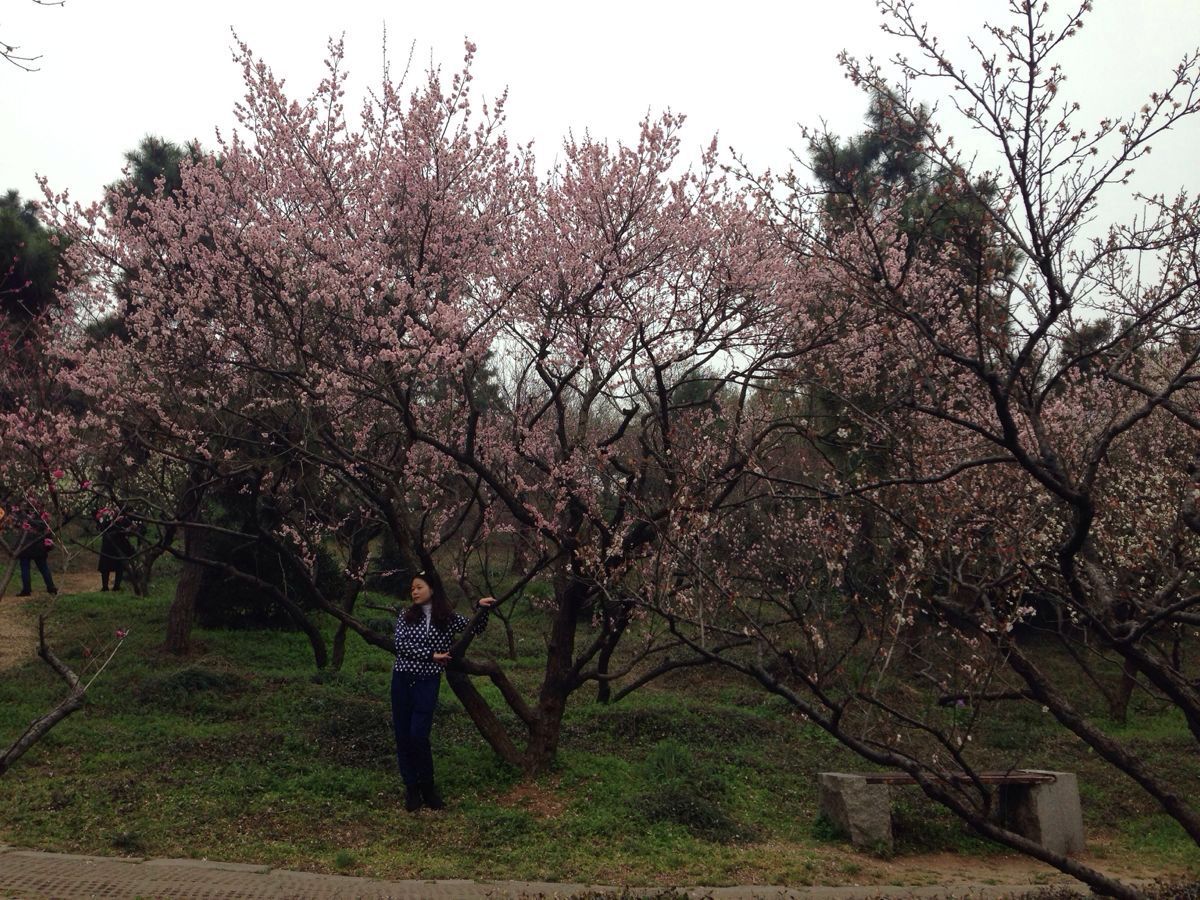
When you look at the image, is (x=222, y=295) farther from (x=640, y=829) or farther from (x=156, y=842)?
(x=640, y=829)

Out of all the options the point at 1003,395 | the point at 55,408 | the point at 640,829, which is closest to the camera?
the point at 1003,395

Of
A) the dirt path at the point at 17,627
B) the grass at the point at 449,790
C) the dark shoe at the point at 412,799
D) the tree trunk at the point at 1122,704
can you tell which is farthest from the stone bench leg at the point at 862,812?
the dirt path at the point at 17,627

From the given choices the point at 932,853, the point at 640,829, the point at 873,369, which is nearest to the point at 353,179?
the point at 873,369

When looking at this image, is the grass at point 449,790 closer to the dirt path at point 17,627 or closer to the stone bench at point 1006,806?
the stone bench at point 1006,806

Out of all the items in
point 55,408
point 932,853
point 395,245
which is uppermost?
point 395,245

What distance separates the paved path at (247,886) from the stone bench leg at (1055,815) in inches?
72.1

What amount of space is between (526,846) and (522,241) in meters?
5.42

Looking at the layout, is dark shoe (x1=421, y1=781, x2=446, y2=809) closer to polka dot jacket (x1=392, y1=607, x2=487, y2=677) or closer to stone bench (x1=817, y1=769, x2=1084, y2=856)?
polka dot jacket (x1=392, y1=607, x2=487, y2=677)

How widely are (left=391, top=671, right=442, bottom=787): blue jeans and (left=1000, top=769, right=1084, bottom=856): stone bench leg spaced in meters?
4.93

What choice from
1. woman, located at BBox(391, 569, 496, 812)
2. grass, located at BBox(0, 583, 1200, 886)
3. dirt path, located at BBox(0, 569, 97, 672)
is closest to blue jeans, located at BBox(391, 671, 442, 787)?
woman, located at BBox(391, 569, 496, 812)

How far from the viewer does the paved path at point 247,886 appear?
543 centimetres

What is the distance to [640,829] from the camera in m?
7.44

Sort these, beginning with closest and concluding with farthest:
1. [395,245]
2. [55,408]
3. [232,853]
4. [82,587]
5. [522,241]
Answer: [232,853], [395,245], [522,241], [55,408], [82,587]

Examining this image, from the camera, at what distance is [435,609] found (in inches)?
306
